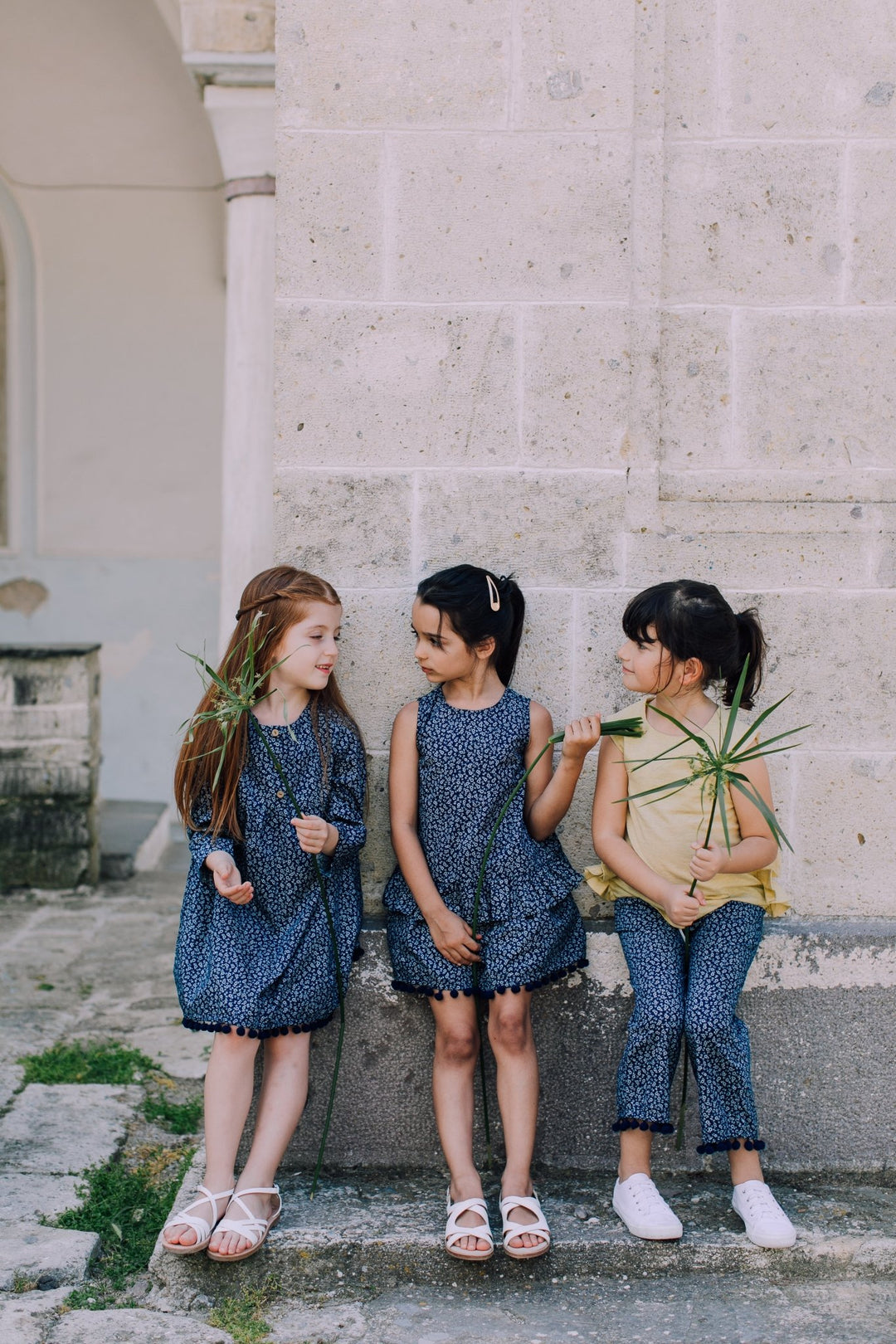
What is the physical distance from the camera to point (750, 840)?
8.43 feet

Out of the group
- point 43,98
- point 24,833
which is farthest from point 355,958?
point 43,98

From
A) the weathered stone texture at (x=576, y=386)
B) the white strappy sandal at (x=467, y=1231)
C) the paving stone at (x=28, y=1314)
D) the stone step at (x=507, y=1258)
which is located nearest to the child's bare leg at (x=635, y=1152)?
the stone step at (x=507, y=1258)

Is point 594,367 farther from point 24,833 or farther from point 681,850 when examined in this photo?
point 24,833

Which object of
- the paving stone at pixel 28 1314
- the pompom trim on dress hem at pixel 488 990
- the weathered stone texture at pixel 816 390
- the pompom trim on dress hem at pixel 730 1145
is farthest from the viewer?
the weathered stone texture at pixel 816 390

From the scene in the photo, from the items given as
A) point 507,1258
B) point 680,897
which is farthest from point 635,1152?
point 680,897

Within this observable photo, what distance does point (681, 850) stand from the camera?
2.60m

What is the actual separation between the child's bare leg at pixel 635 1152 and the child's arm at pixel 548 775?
2.05ft

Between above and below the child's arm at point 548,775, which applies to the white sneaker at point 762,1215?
below

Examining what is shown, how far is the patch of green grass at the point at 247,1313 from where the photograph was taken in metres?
2.27

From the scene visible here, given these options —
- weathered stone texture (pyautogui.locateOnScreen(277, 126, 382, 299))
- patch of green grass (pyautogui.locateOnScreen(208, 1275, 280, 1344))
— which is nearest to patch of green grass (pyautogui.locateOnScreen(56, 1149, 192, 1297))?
patch of green grass (pyautogui.locateOnScreen(208, 1275, 280, 1344))

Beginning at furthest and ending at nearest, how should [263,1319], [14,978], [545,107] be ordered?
1. [14,978]
2. [545,107]
3. [263,1319]

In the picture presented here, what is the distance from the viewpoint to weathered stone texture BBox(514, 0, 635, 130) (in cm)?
276

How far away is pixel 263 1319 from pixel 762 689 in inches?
64.6

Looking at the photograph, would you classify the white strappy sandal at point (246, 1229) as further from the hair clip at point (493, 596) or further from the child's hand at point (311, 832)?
the hair clip at point (493, 596)
